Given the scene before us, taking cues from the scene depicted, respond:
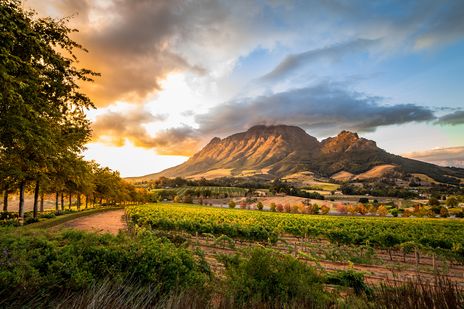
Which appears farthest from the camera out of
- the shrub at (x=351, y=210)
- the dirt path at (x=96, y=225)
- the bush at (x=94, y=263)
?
the shrub at (x=351, y=210)

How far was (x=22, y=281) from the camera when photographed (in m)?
4.53

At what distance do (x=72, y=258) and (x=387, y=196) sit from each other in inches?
6145

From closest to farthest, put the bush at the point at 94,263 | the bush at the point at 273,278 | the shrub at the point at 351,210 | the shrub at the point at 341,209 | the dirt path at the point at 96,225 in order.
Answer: the bush at the point at 94,263 → the bush at the point at 273,278 → the dirt path at the point at 96,225 → the shrub at the point at 351,210 → the shrub at the point at 341,209

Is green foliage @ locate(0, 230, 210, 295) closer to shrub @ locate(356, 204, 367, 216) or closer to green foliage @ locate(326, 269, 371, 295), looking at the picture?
green foliage @ locate(326, 269, 371, 295)

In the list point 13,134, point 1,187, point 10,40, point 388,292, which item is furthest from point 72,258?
point 1,187

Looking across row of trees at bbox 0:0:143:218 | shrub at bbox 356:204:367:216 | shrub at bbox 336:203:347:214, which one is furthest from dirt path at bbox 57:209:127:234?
shrub at bbox 356:204:367:216

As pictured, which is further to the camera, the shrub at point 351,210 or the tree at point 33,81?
the shrub at point 351,210

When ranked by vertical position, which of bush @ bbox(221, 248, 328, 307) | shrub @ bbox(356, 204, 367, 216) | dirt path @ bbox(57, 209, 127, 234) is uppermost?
bush @ bbox(221, 248, 328, 307)

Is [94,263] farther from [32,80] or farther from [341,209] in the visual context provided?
[341,209]

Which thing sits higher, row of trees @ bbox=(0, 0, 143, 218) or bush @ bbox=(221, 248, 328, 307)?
row of trees @ bbox=(0, 0, 143, 218)

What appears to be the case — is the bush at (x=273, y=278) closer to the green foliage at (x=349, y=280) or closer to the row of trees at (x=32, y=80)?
the green foliage at (x=349, y=280)

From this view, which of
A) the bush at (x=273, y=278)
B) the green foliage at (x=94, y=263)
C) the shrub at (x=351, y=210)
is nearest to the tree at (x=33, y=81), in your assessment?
the green foliage at (x=94, y=263)

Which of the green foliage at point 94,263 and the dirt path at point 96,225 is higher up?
the green foliage at point 94,263

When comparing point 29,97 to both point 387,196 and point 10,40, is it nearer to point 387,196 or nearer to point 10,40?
point 10,40
